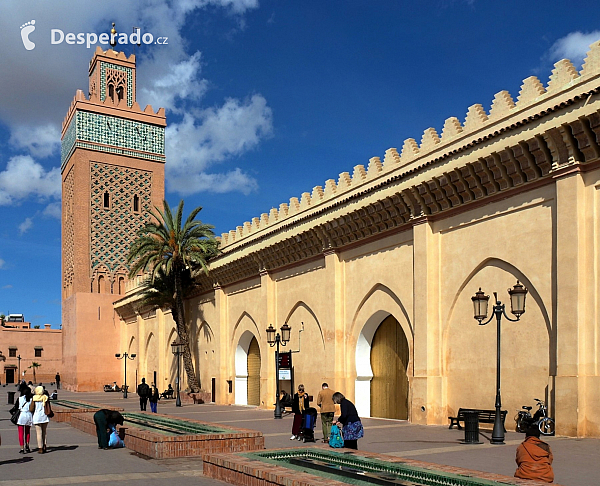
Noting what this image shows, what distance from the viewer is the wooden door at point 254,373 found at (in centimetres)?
2798

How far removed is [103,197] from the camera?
43469 mm

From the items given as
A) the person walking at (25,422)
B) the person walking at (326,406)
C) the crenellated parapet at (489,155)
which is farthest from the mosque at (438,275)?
the person walking at (25,422)

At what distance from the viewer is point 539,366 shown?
1421 cm

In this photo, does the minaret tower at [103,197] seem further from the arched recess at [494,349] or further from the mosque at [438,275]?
the arched recess at [494,349]

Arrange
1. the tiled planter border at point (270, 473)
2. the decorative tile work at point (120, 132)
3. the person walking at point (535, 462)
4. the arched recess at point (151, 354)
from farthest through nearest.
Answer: the decorative tile work at point (120, 132) < the arched recess at point (151, 354) < the tiled planter border at point (270, 473) < the person walking at point (535, 462)

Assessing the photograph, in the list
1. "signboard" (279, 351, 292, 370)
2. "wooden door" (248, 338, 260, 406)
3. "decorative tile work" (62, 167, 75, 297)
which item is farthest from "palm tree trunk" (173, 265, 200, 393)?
"decorative tile work" (62, 167, 75, 297)

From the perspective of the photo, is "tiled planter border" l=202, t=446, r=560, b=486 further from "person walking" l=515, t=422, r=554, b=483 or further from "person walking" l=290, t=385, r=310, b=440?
"person walking" l=290, t=385, r=310, b=440

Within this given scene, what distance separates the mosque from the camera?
1332 cm

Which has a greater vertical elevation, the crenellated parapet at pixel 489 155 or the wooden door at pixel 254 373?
the crenellated parapet at pixel 489 155

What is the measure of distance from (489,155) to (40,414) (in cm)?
1031

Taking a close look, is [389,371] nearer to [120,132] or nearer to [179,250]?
[179,250]

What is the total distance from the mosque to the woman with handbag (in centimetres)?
873

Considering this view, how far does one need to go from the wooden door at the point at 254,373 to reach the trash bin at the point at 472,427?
1596cm

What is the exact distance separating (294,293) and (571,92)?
12.7 m
